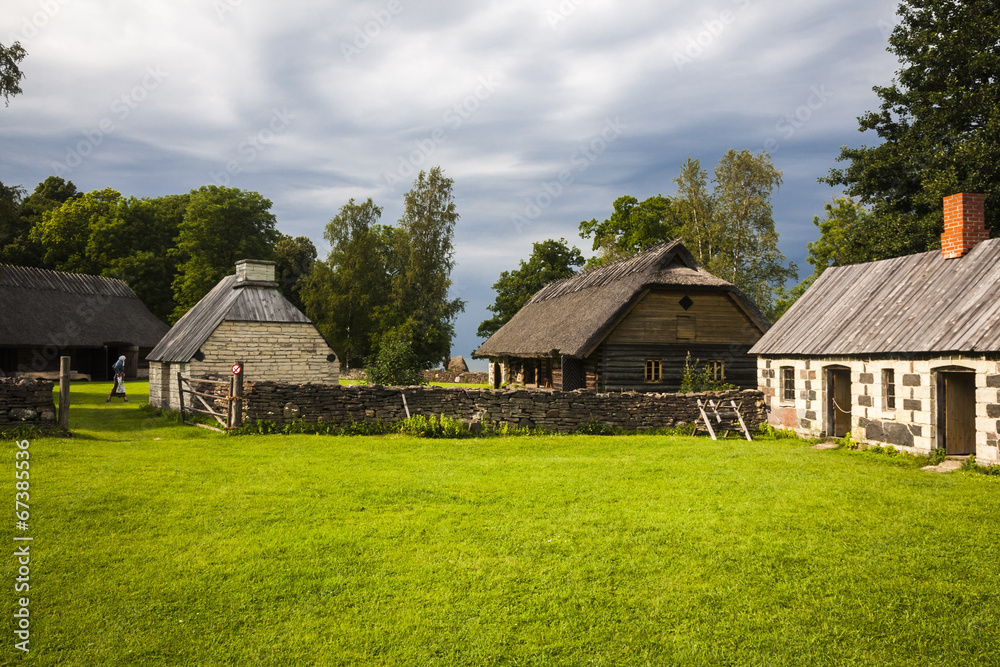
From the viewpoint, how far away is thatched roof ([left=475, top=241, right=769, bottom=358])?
23.8 meters

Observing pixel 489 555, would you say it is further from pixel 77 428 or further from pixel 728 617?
pixel 77 428

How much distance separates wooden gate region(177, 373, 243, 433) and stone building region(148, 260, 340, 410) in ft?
4.16

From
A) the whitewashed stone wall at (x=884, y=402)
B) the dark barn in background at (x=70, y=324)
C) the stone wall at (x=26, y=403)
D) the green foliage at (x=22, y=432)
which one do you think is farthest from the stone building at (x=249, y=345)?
the dark barn in background at (x=70, y=324)

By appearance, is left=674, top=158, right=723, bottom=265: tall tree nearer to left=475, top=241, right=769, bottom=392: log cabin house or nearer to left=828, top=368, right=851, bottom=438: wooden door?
left=475, top=241, right=769, bottom=392: log cabin house

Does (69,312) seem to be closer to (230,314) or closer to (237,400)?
(230,314)

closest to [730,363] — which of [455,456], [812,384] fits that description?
[812,384]

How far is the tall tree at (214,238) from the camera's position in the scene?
49.4m

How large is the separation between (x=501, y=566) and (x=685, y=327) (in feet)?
64.1

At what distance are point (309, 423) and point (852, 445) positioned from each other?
13.1 metres

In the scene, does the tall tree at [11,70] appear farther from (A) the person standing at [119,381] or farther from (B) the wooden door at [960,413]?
(B) the wooden door at [960,413]

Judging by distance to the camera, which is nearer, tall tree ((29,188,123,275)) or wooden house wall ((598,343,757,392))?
wooden house wall ((598,343,757,392))

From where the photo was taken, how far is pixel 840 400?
1722 centimetres

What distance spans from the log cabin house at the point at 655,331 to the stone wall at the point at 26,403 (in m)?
15.2

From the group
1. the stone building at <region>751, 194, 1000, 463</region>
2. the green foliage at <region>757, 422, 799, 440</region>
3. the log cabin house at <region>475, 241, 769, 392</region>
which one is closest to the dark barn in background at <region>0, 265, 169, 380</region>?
the log cabin house at <region>475, 241, 769, 392</region>
